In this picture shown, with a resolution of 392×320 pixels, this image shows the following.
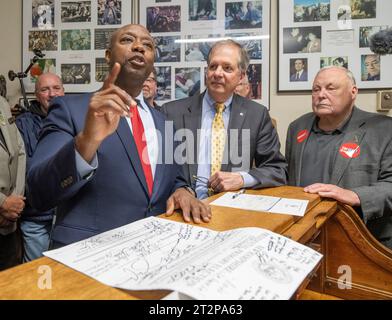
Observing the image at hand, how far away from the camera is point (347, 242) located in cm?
105

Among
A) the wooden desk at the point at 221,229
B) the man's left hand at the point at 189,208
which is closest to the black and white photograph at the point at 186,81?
the wooden desk at the point at 221,229

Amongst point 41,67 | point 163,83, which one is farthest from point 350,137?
point 41,67

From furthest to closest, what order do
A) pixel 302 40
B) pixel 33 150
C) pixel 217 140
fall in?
1. pixel 302 40
2. pixel 33 150
3. pixel 217 140

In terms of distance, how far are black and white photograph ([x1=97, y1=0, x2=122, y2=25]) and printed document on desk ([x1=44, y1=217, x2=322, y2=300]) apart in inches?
101

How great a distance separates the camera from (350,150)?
1704 millimetres

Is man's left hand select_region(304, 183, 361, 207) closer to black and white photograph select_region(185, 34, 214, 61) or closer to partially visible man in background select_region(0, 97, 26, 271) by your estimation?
partially visible man in background select_region(0, 97, 26, 271)

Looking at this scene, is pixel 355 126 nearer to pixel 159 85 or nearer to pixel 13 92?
pixel 159 85

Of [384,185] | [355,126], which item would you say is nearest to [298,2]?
[355,126]

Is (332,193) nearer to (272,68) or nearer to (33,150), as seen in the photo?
(272,68)

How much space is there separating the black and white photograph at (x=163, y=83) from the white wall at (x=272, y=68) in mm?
844

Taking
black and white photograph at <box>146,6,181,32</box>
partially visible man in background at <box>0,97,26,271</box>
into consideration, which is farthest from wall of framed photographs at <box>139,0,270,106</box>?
partially visible man in background at <box>0,97,26,271</box>

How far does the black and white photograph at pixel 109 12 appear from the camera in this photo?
280cm

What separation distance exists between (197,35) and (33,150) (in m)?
1.53
